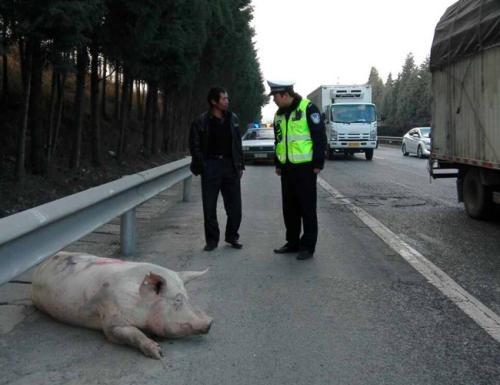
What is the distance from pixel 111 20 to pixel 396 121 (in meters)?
74.6

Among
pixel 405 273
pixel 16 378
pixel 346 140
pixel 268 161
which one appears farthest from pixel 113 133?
pixel 16 378

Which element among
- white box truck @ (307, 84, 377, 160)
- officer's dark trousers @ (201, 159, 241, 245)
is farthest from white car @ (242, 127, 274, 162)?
officer's dark trousers @ (201, 159, 241, 245)

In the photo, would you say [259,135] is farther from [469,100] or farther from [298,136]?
[298,136]

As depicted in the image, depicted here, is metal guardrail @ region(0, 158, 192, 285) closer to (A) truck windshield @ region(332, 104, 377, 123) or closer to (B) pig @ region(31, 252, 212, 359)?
(B) pig @ region(31, 252, 212, 359)

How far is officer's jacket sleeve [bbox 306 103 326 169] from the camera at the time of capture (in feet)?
21.6

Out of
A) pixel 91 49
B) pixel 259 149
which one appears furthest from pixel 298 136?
pixel 259 149

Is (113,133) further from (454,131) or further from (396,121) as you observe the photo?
(396,121)

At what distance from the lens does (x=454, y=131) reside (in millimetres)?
9727

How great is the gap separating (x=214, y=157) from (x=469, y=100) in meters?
4.12

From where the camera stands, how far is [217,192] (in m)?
7.21

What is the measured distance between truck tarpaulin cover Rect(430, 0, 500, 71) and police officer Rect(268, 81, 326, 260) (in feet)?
9.89

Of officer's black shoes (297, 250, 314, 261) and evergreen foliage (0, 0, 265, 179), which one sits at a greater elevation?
evergreen foliage (0, 0, 265, 179)

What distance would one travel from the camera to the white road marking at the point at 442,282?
4.60 meters

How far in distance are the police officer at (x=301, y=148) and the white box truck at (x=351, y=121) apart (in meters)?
20.2
